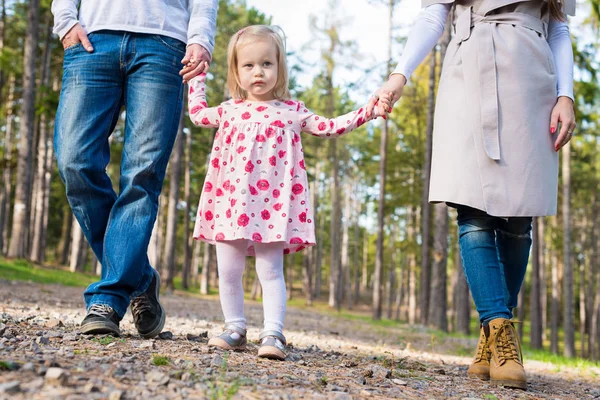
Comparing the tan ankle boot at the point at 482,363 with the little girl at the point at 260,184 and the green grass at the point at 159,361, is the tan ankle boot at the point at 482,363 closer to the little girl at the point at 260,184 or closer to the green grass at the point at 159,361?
the little girl at the point at 260,184

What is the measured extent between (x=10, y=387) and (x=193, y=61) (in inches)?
85.6

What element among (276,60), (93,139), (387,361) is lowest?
(387,361)

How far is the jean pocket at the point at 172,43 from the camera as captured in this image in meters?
3.63

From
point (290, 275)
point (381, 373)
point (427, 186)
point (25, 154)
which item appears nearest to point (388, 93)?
point (381, 373)

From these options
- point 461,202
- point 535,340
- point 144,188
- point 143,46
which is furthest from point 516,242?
point 535,340

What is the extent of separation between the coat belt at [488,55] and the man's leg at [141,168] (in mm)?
1716

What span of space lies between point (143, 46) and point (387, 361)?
7.90 ft

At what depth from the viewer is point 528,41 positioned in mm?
3326

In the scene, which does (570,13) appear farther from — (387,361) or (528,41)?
(387,361)

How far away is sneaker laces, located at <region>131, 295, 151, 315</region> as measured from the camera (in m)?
3.62

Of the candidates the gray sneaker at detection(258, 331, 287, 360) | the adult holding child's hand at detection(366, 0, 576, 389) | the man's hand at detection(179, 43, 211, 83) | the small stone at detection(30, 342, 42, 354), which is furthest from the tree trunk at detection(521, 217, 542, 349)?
the small stone at detection(30, 342, 42, 354)

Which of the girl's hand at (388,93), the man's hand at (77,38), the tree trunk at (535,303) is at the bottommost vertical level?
the tree trunk at (535,303)

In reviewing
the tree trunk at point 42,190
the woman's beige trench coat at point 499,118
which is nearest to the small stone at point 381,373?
the woman's beige trench coat at point 499,118

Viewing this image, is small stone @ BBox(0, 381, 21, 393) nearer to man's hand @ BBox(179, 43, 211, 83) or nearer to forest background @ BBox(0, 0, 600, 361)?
man's hand @ BBox(179, 43, 211, 83)
